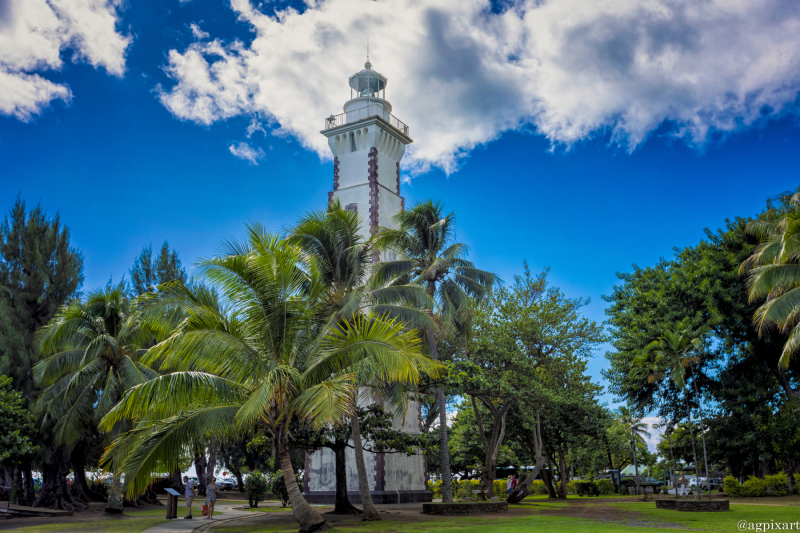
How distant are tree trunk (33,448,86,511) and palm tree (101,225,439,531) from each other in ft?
47.2

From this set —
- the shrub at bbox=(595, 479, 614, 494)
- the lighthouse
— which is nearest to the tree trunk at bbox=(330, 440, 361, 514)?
the lighthouse

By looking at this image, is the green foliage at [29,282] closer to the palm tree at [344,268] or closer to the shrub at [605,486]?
the palm tree at [344,268]

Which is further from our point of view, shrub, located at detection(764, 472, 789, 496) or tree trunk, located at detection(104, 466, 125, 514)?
shrub, located at detection(764, 472, 789, 496)

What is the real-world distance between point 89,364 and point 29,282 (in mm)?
8664

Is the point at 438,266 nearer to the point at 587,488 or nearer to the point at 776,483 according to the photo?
the point at 776,483

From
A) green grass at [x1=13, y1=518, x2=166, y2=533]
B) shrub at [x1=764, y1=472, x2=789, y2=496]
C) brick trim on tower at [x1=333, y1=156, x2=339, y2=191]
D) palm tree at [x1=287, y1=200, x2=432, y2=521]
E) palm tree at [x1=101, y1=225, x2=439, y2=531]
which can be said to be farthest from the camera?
brick trim on tower at [x1=333, y1=156, x2=339, y2=191]

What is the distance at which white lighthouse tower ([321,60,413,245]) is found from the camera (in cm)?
3142

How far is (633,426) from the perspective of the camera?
5856cm

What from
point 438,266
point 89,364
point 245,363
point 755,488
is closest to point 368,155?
point 438,266

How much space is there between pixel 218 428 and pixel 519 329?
53.3ft

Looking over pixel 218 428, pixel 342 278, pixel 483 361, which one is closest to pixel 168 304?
pixel 218 428

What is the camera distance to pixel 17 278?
27359mm

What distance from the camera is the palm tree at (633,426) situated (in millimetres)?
33781

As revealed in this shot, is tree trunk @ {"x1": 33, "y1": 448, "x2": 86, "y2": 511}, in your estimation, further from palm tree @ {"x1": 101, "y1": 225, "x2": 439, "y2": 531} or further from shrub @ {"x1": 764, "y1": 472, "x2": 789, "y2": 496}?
shrub @ {"x1": 764, "y1": 472, "x2": 789, "y2": 496}
